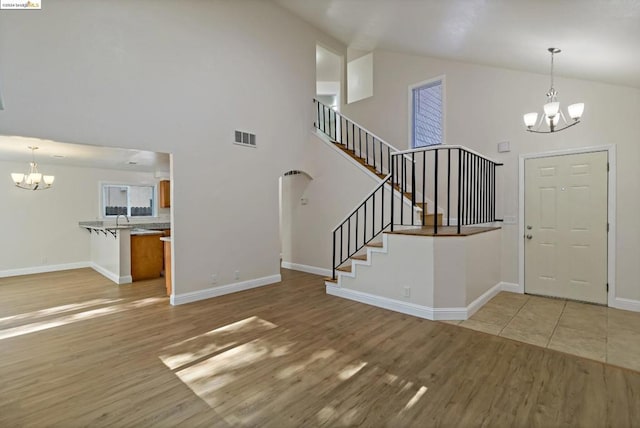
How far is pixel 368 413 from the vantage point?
6.68 ft

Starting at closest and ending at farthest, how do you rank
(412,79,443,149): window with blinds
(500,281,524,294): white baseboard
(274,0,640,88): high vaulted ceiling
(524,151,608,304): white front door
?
(274,0,640,88): high vaulted ceiling → (524,151,608,304): white front door → (500,281,524,294): white baseboard → (412,79,443,149): window with blinds

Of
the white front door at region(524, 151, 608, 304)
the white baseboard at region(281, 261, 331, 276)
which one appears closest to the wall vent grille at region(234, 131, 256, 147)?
the white baseboard at region(281, 261, 331, 276)

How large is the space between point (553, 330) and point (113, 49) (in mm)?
6200

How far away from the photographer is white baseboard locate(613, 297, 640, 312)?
4.05 meters

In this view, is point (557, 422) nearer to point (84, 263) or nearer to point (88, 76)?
point (88, 76)

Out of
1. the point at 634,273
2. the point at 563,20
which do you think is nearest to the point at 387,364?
the point at 563,20

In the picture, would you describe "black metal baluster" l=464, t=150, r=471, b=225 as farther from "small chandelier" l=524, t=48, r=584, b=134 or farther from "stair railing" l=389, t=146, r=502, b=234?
"small chandelier" l=524, t=48, r=584, b=134

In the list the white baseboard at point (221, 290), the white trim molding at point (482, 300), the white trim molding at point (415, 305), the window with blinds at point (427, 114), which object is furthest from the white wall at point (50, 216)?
the white trim molding at point (482, 300)

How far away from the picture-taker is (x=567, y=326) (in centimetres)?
357

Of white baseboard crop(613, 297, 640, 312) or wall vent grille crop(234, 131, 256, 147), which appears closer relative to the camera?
white baseboard crop(613, 297, 640, 312)

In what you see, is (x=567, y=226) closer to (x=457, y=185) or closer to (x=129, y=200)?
(x=457, y=185)

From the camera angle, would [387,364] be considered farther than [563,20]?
No

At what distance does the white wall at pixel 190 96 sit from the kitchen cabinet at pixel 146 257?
86.7 inches

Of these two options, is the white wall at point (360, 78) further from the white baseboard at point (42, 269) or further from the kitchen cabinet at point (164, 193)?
the white baseboard at point (42, 269)
